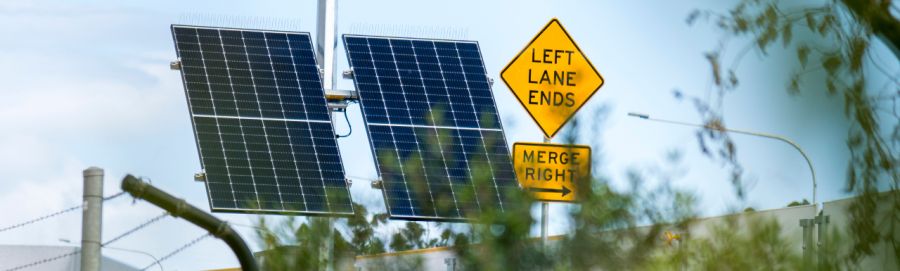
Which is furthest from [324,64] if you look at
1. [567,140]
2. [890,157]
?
[890,157]

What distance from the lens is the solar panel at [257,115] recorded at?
1856cm

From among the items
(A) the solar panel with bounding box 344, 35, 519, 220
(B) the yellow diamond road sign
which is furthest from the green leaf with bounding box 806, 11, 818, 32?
(A) the solar panel with bounding box 344, 35, 519, 220

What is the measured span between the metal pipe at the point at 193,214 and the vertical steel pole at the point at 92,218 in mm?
741

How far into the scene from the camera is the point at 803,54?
5.12 m

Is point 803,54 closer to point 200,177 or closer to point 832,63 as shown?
point 832,63

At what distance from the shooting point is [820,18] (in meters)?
5.35

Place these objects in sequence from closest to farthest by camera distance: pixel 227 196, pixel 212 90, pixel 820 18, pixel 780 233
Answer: pixel 820 18
pixel 780 233
pixel 227 196
pixel 212 90

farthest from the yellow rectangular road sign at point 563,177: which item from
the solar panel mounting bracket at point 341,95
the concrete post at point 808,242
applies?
the solar panel mounting bracket at point 341,95

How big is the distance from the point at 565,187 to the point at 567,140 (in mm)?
210

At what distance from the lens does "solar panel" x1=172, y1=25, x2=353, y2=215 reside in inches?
731

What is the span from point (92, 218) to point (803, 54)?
21.7ft

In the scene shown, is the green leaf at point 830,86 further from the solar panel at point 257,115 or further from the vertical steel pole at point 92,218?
the solar panel at point 257,115

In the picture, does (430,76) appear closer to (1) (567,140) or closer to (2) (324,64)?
(2) (324,64)

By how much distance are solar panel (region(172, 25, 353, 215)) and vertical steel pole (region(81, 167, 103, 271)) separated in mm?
6946
